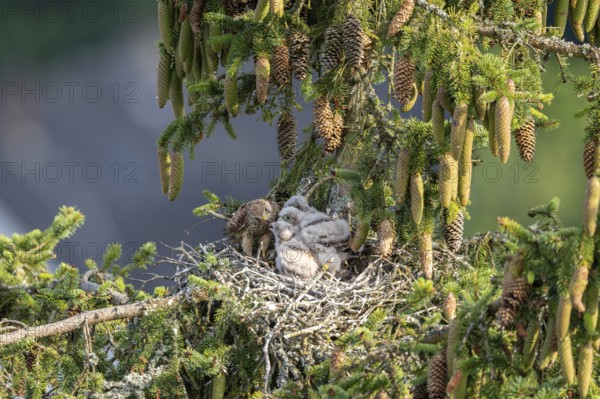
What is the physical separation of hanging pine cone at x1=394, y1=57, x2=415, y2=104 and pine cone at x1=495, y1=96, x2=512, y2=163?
1.83 ft

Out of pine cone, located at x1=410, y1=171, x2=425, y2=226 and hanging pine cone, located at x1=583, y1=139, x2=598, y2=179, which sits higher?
hanging pine cone, located at x1=583, y1=139, x2=598, y2=179

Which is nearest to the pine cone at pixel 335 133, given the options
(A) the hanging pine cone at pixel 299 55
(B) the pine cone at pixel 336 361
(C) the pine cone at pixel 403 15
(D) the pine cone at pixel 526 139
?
(A) the hanging pine cone at pixel 299 55

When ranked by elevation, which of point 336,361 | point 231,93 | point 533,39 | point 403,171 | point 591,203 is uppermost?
point 533,39

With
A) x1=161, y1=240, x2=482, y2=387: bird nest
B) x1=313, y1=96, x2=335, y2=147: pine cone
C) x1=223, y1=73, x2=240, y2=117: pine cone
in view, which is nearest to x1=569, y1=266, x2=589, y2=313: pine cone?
x1=161, y1=240, x2=482, y2=387: bird nest

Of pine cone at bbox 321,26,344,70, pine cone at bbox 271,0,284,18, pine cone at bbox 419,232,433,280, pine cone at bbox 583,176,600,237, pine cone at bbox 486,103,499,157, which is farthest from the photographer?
pine cone at bbox 321,26,344,70

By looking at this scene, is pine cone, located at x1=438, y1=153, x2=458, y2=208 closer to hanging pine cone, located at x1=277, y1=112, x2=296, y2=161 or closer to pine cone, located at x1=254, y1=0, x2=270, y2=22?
pine cone, located at x1=254, y1=0, x2=270, y2=22

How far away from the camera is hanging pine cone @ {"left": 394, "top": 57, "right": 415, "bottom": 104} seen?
464cm

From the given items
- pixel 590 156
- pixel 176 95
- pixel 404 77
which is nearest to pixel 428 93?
pixel 404 77

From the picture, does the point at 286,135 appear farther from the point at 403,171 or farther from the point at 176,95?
the point at 403,171

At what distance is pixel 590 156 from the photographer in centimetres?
452

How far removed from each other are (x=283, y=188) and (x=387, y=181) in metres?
0.80

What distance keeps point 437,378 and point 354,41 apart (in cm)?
184

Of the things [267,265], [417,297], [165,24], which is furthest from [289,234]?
[417,297]

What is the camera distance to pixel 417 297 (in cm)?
383
